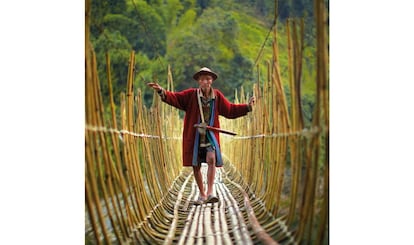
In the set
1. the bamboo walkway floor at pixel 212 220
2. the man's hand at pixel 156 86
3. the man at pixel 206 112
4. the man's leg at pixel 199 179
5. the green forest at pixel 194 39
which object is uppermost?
the green forest at pixel 194 39

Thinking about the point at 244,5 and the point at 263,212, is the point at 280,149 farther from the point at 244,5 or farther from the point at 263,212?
the point at 244,5

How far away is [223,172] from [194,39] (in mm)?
929

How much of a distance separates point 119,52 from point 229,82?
868mm

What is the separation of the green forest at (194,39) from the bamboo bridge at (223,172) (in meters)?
0.07

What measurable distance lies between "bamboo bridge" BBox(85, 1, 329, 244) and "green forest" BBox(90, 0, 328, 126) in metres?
0.07

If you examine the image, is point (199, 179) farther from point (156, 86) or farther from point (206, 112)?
point (156, 86)

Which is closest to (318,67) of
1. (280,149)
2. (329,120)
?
(329,120)

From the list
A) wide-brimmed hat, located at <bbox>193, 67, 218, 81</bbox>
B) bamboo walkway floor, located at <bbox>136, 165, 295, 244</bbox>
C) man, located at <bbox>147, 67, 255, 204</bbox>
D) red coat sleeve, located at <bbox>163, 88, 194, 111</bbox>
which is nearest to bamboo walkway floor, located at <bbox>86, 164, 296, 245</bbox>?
bamboo walkway floor, located at <bbox>136, 165, 295, 244</bbox>

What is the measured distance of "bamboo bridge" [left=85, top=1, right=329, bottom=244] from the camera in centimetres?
341

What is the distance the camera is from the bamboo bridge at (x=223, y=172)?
341 cm

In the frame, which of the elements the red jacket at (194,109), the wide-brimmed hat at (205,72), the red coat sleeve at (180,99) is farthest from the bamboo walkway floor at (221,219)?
the wide-brimmed hat at (205,72)

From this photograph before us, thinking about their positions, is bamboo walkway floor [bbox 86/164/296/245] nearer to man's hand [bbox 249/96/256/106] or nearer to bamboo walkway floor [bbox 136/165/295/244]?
bamboo walkway floor [bbox 136/165/295/244]

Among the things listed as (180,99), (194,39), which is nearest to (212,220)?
(180,99)

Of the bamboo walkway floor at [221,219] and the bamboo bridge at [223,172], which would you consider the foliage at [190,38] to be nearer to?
the bamboo bridge at [223,172]
